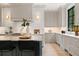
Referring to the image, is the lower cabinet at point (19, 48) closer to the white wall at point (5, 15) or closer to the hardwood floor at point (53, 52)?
the hardwood floor at point (53, 52)

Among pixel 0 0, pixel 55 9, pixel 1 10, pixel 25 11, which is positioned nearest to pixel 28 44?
pixel 0 0

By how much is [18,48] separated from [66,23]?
592 centimetres

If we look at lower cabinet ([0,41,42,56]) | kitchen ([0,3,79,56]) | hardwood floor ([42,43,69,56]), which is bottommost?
hardwood floor ([42,43,69,56])

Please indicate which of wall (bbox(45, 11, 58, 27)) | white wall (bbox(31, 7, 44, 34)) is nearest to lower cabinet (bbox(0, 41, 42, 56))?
white wall (bbox(31, 7, 44, 34))

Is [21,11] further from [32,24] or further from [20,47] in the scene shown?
[20,47]

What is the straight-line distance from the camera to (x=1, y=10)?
7.12 m

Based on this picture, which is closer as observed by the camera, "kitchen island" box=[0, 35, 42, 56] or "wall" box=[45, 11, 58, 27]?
"kitchen island" box=[0, 35, 42, 56]

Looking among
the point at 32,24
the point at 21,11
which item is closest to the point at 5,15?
the point at 21,11

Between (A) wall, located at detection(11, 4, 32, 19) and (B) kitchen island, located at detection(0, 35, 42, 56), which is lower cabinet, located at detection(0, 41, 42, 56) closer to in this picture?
(B) kitchen island, located at detection(0, 35, 42, 56)

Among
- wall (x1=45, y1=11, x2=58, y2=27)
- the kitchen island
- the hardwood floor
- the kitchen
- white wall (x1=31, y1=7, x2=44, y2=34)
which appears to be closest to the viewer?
the kitchen island

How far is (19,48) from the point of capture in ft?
10.2

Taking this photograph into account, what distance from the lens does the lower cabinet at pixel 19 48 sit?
3.06 m

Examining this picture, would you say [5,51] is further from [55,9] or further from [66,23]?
[55,9]

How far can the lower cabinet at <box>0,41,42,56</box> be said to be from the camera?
3064 mm
